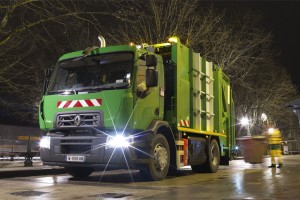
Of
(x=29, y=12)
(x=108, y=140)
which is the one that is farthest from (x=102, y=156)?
(x=29, y=12)

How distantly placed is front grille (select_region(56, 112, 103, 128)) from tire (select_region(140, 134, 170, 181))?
1.37m

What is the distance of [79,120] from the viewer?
910 centimetres

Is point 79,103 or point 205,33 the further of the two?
point 205,33

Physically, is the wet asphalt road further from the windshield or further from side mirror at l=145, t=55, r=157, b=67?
side mirror at l=145, t=55, r=157, b=67

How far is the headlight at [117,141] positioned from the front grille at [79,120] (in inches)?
14.7

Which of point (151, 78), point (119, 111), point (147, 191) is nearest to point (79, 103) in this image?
point (119, 111)

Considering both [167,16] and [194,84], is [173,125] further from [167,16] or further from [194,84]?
[167,16]

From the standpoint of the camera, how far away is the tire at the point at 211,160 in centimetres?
1258


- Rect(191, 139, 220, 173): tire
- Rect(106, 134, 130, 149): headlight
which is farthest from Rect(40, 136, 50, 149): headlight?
Rect(191, 139, 220, 173): tire

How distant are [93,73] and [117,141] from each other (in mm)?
1757

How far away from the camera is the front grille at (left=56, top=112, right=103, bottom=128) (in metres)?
8.93

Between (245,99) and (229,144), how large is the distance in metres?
23.7

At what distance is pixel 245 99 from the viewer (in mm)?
37875

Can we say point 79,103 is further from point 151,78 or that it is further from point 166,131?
point 166,131
